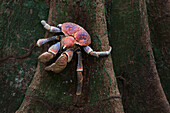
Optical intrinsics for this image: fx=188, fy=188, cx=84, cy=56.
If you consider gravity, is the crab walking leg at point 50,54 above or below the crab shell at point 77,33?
below

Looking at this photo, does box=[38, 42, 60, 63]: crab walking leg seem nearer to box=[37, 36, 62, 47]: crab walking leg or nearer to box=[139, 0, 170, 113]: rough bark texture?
box=[37, 36, 62, 47]: crab walking leg

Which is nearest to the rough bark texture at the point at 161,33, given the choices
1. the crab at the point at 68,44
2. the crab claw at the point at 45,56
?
the crab at the point at 68,44

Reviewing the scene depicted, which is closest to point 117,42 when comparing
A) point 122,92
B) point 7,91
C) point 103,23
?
point 122,92

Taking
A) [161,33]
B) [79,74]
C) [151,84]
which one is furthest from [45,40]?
[161,33]

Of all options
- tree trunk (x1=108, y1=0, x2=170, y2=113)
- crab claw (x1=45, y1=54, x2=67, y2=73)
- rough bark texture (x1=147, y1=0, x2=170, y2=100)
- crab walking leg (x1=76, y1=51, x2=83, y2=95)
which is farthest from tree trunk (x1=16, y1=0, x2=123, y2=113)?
rough bark texture (x1=147, y1=0, x2=170, y2=100)

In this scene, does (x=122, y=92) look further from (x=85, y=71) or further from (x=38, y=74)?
(x=38, y=74)

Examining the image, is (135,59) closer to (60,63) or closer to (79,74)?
(79,74)

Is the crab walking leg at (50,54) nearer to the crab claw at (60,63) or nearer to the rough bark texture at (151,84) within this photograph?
the crab claw at (60,63)
